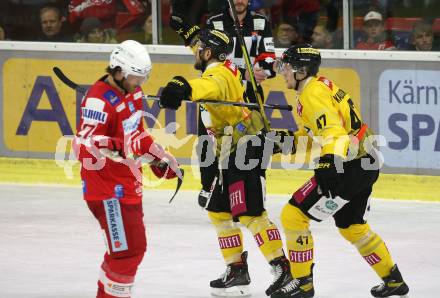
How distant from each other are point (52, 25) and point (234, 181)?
15.1 feet

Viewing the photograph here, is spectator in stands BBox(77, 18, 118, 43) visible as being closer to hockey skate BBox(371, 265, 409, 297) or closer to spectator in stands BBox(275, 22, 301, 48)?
spectator in stands BBox(275, 22, 301, 48)

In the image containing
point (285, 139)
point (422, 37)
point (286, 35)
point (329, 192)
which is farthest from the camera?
point (286, 35)

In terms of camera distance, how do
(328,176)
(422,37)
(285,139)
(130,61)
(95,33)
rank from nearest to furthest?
(130,61)
(328,176)
(285,139)
(422,37)
(95,33)

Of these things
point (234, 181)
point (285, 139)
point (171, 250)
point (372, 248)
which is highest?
point (285, 139)

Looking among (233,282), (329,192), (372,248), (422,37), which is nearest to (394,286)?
(372,248)

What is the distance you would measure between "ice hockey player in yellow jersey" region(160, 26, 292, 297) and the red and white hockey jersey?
1.05 meters

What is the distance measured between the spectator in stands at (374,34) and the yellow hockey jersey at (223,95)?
307cm

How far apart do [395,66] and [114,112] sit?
15.1 ft

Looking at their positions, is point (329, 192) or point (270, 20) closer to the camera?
point (329, 192)

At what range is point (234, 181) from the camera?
8.30 metres

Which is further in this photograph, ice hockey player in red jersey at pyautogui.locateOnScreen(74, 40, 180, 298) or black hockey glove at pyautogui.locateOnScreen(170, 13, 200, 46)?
black hockey glove at pyautogui.locateOnScreen(170, 13, 200, 46)

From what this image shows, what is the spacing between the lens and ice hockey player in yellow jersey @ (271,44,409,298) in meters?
7.82

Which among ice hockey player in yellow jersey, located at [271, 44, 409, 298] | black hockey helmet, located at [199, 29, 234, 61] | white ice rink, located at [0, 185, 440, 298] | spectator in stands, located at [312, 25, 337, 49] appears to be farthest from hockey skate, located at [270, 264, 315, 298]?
spectator in stands, located at [312, 25, 337, 49]

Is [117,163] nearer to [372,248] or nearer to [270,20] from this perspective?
[372,248]
